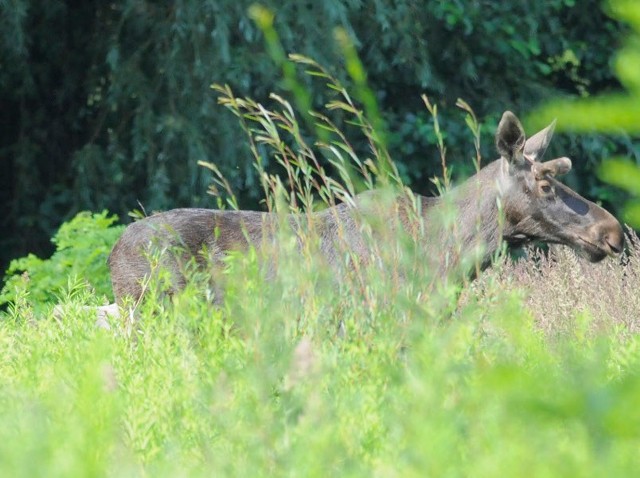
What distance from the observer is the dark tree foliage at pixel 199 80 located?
12.5m

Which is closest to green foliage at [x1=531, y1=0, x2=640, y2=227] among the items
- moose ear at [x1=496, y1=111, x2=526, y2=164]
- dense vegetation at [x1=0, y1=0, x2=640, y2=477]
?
dense vegetation at [x1=0, y1=0, x2=640, y2=477]

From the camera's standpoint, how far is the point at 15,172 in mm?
13852

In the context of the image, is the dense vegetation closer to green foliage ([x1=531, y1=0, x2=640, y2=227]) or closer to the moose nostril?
green foliage ([x1=531, y1=0, x2=640, y2=227])

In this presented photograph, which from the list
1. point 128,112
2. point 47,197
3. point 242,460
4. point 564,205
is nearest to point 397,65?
point 128,112

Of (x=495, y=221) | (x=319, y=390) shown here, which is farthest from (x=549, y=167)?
(x=319, y=390)

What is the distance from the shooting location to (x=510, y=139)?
26.3 ft

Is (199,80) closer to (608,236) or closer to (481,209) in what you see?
(481,209)

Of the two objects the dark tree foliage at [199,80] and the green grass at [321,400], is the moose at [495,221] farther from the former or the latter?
the dark tree foliage at [199,80]

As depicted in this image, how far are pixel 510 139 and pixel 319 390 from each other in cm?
399

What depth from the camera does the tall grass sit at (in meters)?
3.21

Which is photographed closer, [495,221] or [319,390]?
[319,390]

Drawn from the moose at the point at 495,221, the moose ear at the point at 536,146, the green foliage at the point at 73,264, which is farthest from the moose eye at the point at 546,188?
the green foliage at the point at 73,264

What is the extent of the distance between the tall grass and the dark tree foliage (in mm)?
6288

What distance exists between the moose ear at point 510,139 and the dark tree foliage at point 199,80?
448 centimetres
